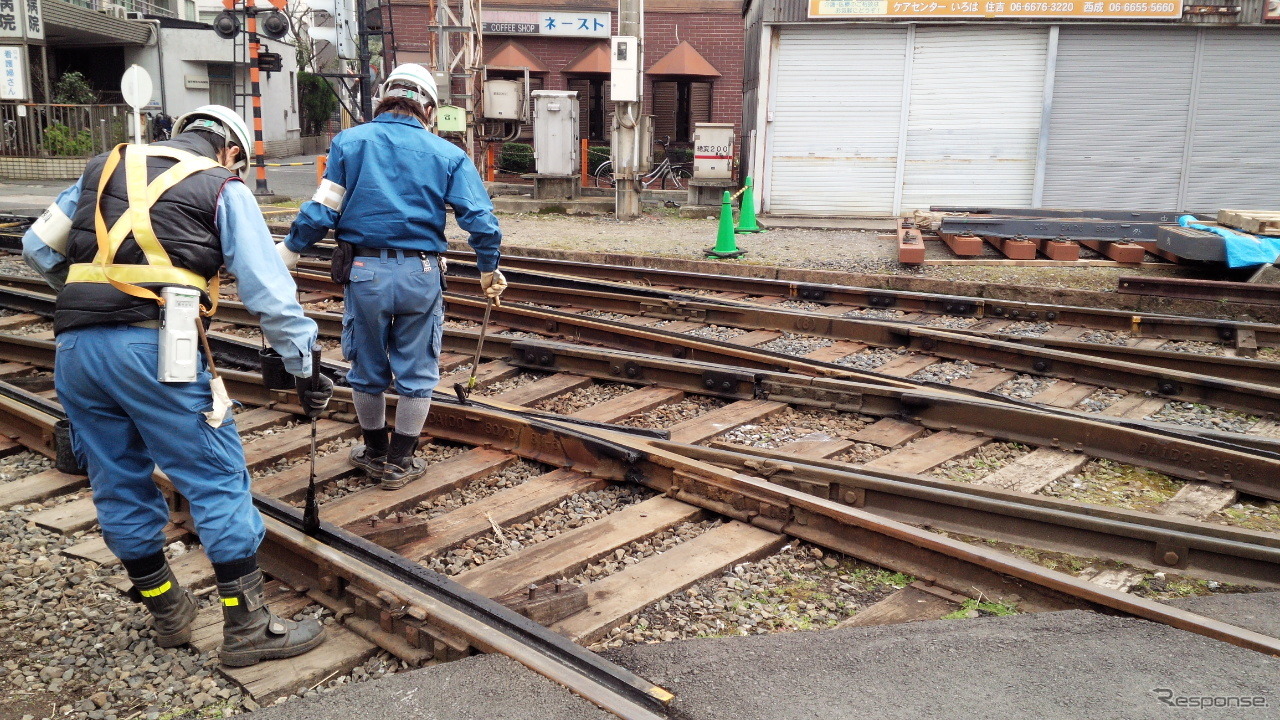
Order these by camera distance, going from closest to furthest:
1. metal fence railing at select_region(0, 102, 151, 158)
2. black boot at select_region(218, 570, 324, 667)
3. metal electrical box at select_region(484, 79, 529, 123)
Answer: black boot at select_region(218, 570, 324, 667) → metal electrical box at select_region(484, 79, 529, 123) → metal fence railing at select_region(0, 102, 151, 158)

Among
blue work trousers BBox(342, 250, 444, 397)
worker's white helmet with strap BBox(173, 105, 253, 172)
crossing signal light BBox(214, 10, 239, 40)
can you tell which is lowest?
blue work trousers BBox(342, 250, 444, 397)

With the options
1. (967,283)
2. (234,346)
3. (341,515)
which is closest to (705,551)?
(341,515)

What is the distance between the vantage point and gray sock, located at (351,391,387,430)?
205 inches

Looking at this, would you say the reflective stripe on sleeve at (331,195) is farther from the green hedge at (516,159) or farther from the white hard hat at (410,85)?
the green hedge at (516,159)

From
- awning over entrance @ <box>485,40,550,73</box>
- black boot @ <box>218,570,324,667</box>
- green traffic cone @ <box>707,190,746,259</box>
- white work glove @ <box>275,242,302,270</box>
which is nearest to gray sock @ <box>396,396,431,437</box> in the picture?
white work glove @ <box>275,242,302,270</box>

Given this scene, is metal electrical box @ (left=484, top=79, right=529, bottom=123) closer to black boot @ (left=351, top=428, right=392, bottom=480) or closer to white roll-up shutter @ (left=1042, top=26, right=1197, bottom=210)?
white roll-up shutter @ (left=1042, top=26, right=1197, bottom=210)

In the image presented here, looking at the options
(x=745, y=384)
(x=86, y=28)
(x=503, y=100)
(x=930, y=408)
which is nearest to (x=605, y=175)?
(x=503, y=100)

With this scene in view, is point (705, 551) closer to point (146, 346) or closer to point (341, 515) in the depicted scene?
point (341, 515)

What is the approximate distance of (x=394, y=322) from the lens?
199 inches

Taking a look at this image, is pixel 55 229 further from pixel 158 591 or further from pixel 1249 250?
pixel 1249 250

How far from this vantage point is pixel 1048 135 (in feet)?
58.6

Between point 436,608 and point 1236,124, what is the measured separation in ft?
60.2

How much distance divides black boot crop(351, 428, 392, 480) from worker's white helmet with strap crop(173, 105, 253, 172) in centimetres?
180

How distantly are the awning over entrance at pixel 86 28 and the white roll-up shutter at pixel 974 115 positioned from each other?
2244 cm
